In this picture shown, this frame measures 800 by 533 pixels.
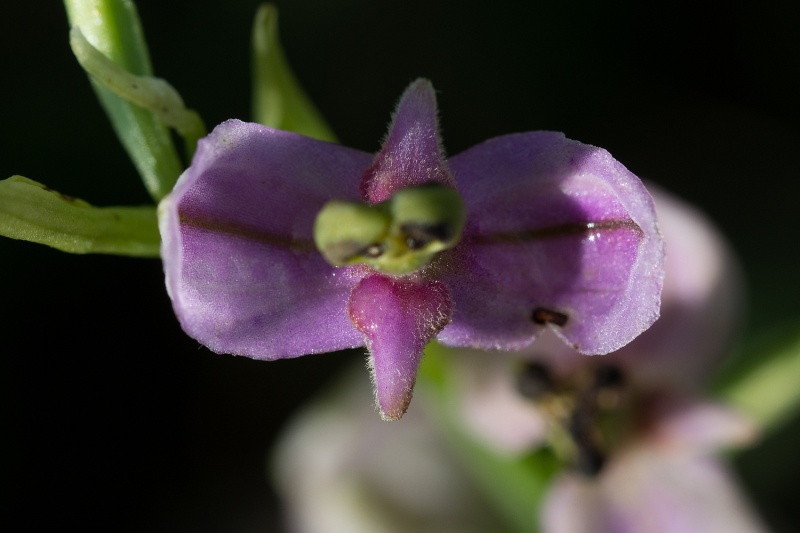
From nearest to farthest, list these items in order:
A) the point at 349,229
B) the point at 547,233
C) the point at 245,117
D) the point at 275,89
→ the point at 349,229
the point at 547,233
the point at 275,89
the point at 245,117

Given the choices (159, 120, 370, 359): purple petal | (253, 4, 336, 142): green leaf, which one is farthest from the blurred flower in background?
(159, 120, 370, 359): purple petal

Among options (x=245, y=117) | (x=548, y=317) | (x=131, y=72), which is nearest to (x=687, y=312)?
(x=548, y=317)

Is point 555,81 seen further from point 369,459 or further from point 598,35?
point 369,459

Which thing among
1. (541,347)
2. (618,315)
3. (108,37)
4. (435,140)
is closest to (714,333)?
(541,347)

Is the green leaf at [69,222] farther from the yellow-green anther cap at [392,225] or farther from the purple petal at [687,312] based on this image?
the purple petal at [687,312]

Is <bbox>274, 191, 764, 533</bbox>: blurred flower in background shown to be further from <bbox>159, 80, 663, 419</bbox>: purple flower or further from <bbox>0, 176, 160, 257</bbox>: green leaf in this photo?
<bbox>0, 176, 160, 257</bbox>: green leaf

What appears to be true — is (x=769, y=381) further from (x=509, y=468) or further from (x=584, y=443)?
(x=509, y=468)
